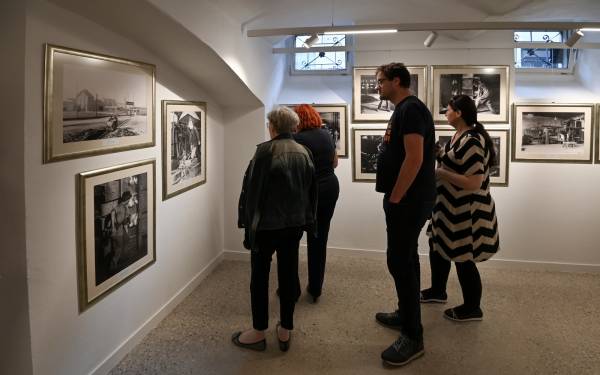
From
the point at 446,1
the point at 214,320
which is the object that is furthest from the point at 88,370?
the point at 446,1

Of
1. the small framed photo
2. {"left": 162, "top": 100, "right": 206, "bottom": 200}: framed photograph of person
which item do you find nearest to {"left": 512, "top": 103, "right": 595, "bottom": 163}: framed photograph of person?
the small framed photo

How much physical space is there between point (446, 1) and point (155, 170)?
279cm

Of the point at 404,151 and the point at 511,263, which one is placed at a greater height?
the point at 404,151

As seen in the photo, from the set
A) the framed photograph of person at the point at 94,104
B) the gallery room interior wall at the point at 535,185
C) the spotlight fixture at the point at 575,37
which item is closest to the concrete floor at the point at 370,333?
the gallery room interior wall at the point at 535,185

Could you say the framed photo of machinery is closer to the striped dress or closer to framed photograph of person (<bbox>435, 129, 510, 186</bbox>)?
framed photograph of person (<bbox>435, 129, 510, 186</bbox>)

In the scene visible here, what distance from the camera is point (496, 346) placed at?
2.86 metres

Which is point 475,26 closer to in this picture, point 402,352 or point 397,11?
point 397,11

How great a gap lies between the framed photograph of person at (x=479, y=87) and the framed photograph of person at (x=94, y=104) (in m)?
2.75

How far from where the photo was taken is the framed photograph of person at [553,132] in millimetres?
4266

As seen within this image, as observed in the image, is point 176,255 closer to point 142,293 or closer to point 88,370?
point 142,293

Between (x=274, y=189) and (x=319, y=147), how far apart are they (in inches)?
A: 31.5

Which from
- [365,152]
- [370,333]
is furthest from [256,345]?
[365,152]

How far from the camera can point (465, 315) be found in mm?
3174

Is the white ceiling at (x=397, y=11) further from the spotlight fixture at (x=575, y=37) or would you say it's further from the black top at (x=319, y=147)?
the black top at (x=319, y=147)
